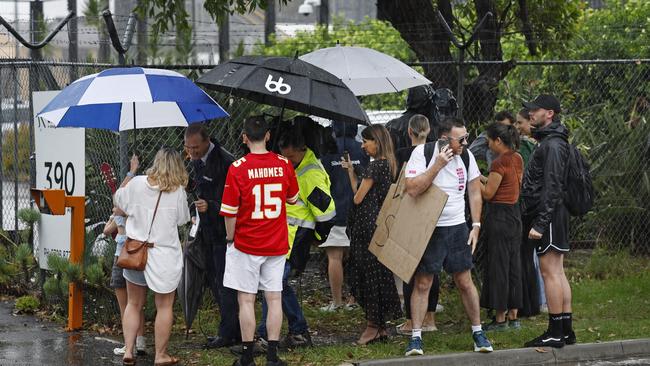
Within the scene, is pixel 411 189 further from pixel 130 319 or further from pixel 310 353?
pixel 130 319

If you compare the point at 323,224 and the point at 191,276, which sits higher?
the point at 323,224

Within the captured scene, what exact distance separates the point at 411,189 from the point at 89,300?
305cm

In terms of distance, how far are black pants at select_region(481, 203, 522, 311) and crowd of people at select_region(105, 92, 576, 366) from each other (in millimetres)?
11

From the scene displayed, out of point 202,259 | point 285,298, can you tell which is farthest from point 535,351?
point 202,259

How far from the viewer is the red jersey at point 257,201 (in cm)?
765

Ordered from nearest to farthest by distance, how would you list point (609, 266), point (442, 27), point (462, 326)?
point (462, 326), point (609, 266), point (442, 27)

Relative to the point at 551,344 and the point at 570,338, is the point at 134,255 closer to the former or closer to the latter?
the point at 551,344

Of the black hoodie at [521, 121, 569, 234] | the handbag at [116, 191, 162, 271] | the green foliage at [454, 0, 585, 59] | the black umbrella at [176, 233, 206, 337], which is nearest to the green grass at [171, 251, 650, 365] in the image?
the black umbrella at [176, 233, 206, 337]

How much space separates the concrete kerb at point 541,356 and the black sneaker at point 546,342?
1.9 inches

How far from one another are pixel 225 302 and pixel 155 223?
1.07 m

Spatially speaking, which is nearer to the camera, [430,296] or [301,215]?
[301,215]

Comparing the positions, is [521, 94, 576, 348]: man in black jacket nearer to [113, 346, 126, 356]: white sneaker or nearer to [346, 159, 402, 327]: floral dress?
[346, 159, 402, 327]: floral dress

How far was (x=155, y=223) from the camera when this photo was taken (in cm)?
778

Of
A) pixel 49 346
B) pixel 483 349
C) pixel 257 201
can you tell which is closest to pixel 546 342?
pixel 483 349
